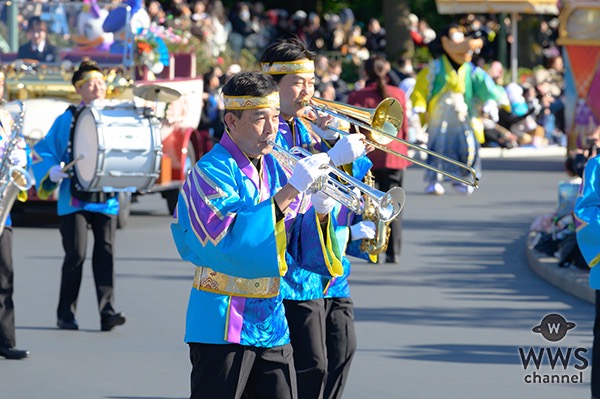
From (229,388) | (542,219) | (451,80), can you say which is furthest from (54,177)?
(451,80)

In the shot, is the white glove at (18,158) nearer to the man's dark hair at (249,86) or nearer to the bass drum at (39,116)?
the man's dark hair at (249,86)

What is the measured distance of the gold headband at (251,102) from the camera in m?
5.62

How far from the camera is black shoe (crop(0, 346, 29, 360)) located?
9094 millimetres

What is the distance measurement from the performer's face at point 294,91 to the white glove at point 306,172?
130 cm

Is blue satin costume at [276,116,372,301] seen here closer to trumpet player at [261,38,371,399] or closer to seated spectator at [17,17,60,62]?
trumpet player at [261,38,371,399]

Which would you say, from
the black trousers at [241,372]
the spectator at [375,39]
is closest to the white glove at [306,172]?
the black trousers at [241,372]

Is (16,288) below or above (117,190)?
below

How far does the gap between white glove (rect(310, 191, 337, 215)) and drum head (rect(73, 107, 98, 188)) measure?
14.1 ft

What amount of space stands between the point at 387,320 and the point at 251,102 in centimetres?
511

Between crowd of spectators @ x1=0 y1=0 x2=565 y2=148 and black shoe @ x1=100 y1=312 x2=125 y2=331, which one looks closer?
black shoe @ x1=100 y1=312 x2=125 y2=331

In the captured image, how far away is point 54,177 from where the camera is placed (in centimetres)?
988

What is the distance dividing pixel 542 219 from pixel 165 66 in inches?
191

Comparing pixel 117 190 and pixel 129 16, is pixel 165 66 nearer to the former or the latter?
pixel 129 16

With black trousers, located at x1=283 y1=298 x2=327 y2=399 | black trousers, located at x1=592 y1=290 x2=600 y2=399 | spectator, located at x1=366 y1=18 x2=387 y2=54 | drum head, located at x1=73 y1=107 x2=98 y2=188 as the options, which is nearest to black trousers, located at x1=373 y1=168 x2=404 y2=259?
drum head, located at x1=73 y1=107 x2=98 y2=188
